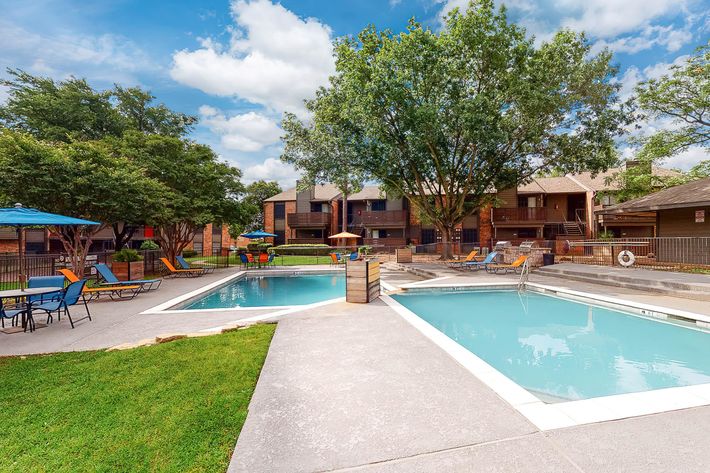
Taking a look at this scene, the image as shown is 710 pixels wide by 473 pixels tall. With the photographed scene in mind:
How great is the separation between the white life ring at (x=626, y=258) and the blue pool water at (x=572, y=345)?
778 cm

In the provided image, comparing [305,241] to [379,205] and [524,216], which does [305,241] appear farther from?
[524,216]

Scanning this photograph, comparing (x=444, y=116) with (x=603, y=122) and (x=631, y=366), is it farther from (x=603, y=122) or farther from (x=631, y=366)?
(x=631, y=366)

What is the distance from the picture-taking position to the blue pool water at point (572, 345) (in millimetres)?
4230

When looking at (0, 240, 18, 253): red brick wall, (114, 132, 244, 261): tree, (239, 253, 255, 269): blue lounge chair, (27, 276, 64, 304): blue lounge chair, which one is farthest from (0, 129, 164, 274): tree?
(0, 240, 18, 253): red brick wall

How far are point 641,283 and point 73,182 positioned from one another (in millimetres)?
18665

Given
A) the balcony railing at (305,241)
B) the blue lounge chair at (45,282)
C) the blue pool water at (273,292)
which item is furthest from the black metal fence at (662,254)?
the balcony railing at (305,241)

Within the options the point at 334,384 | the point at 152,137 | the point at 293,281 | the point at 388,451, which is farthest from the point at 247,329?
the point at 152,137

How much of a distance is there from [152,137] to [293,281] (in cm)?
1030

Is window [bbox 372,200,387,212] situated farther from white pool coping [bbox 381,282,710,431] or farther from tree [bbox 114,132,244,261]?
white pool coping [bbox 381,282,710,431]

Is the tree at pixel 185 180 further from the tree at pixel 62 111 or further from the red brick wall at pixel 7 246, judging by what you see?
the red brick wall at pixel 7 246

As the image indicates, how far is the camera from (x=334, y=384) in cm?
348

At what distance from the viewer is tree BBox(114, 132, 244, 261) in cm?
1581

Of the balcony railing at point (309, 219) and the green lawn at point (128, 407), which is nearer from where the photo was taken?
the green lawn at point (128, 407)

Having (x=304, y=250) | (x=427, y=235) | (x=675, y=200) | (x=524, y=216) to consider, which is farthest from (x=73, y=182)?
(x=524, y=216)
